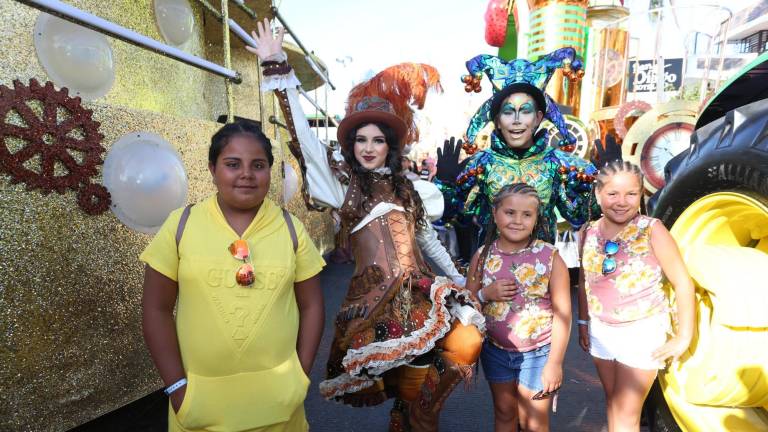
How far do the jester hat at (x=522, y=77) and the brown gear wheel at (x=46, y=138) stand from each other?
2.01 m

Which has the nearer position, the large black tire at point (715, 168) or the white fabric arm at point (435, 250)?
the large black tire at point (715, 168)

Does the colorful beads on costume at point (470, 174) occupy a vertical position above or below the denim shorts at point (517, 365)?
above

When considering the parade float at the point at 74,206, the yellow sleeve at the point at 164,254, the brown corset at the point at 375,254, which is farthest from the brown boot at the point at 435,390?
the parade float at the point at 74,206

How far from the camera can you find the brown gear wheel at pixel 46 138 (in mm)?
1549

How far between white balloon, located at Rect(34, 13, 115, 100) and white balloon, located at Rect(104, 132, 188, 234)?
382 millimetres

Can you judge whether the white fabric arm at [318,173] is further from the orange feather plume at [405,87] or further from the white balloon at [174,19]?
the white balloon at [174,19]

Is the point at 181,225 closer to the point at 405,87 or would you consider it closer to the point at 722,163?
the point at 405,87

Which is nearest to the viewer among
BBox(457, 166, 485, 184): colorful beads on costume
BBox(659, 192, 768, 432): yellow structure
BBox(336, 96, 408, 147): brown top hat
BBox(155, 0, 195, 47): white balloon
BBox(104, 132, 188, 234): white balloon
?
BBox(659, 192, 768, 432): yellow structure

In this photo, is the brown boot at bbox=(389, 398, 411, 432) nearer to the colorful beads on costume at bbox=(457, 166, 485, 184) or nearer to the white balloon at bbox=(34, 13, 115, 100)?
the colorful beads on costume at bbox=(457, 166, 485, 184)

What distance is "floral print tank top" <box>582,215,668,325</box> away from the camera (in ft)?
6.01

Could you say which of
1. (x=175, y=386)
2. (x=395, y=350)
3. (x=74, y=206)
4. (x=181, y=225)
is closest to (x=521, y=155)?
(x=395, y=350)

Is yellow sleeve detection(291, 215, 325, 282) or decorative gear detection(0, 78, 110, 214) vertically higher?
decorative gear detection(0, 78, 110, 214)

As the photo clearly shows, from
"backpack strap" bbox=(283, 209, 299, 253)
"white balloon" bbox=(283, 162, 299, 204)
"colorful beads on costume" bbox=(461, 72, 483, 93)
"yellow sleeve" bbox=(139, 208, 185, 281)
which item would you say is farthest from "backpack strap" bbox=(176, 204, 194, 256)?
"white balloon" bbox=(283, 162, 299, 204)

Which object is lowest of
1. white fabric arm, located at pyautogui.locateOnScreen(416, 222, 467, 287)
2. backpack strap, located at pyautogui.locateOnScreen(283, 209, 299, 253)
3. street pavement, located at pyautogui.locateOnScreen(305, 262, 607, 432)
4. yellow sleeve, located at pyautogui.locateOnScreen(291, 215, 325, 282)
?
street pavement, located at pyautogui.locateOnScreen(305, 262, 607, 432)
